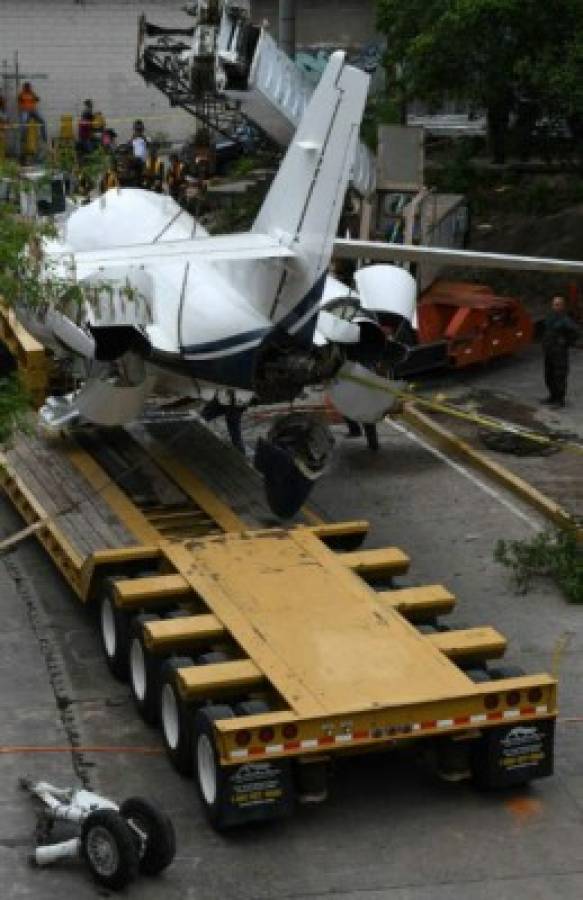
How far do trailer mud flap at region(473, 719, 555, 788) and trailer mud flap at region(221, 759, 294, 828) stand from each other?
1497mm

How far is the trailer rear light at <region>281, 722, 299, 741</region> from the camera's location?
1220 centimetres

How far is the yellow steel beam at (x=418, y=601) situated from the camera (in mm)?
14188

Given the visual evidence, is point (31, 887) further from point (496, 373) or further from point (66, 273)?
point (496, 373)

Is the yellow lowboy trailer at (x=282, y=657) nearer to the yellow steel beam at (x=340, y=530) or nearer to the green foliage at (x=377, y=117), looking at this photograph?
the yellow steel beam at (x=340, y=530)

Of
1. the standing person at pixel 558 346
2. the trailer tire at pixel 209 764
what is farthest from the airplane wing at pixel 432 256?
the trailer tire at pixel 209 764

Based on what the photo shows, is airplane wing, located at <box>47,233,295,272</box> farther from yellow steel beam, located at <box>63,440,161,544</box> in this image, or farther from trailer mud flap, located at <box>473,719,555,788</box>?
trailer mud flap, located at <box>473,719,555,788</box>

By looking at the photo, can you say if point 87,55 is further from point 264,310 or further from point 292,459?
point 292,459

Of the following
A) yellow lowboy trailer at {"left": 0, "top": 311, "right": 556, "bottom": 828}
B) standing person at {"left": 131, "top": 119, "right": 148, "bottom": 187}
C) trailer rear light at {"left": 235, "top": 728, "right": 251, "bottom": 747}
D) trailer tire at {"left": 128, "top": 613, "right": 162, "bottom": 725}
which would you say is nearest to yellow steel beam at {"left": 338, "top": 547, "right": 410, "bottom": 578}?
yellow lowboy trailer at {"left": 0, "top": 311, "right": 556, "bottom": 828}

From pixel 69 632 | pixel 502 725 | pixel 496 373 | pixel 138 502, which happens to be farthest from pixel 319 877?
pixel 496 373

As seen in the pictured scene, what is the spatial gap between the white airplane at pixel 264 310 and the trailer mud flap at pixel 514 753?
4.07 metres

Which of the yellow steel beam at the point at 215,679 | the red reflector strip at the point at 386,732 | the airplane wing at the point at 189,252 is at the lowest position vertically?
the red reflector strip at the point at 386,732

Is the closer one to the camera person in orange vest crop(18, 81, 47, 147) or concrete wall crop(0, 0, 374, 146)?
person in orange vest crop(18, 81, 47, 147)

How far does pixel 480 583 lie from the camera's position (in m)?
17.1

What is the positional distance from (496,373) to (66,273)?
9.99 m
